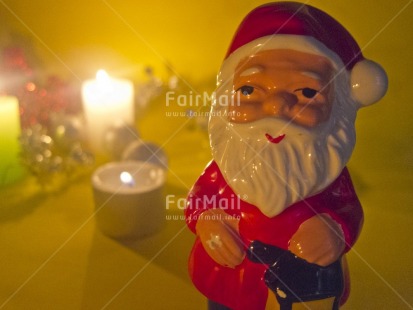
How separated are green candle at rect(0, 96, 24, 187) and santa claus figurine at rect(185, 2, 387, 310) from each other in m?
0.76

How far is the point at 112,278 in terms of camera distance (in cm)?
98

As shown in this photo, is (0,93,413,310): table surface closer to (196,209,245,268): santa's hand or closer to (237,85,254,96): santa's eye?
(196,209,245,268): santa's hand

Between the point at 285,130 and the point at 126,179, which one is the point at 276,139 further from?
the point at 126,179

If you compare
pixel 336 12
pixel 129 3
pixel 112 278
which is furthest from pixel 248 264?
pixel 129 3

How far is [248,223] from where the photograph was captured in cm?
73

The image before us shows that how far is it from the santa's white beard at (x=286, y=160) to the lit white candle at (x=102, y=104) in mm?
876

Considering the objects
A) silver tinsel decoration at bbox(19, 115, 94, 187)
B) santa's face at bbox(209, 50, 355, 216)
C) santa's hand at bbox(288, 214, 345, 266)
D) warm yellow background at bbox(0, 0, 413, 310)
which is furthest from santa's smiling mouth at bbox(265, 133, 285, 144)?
silver tinsel decoration at bbox(19, 115, 94, 187)

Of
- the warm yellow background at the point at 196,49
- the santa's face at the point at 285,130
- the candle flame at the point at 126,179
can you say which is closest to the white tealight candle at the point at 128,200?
the candle flame at the point at 126,179

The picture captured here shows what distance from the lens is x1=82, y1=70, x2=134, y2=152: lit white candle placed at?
1.53 metres

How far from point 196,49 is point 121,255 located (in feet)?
2.90

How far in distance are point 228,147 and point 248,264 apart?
176mm

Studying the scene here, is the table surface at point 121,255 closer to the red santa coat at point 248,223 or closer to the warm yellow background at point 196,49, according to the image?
the warm yellow background at point 196,49

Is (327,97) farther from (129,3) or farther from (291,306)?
(129,3)

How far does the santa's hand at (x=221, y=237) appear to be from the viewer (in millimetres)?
728
